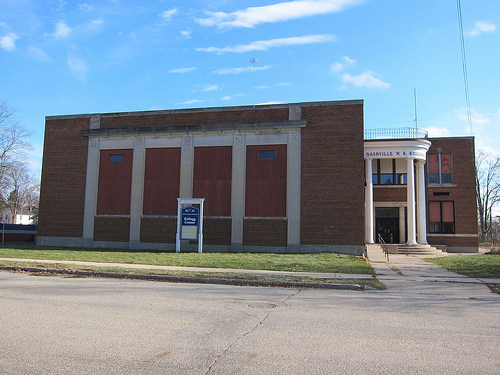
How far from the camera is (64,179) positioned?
28.3 m

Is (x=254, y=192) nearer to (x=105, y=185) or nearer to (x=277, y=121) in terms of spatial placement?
(x=277, y=121)

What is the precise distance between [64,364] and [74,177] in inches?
999

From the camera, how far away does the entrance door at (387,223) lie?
32688mm

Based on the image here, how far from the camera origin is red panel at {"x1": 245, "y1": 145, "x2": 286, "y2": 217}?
24.8 m

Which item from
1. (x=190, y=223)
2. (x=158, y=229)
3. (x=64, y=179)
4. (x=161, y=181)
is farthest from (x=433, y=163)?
(x=64, y=179)

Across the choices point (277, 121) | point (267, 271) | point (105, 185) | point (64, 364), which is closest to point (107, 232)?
point (105, 185)

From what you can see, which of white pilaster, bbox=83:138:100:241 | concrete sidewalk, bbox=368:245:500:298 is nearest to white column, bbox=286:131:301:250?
concrete sidewalk, bbox=368:245:500:298

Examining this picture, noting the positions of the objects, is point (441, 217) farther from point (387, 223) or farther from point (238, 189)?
point (238, 189)

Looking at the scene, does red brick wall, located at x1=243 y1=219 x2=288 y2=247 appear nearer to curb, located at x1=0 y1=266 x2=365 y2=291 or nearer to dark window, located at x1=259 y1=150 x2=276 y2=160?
dark window, located at x1=259 y1=150 x2=276 y2=160

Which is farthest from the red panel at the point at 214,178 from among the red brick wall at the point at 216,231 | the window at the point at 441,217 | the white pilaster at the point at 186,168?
the window at the point at 441,217

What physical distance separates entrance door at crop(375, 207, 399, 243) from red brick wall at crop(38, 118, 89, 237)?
2214 centimetres

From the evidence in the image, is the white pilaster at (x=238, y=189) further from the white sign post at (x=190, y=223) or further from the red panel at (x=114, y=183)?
the red panel at (x=114, y=183)

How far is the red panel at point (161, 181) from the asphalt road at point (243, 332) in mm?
15449

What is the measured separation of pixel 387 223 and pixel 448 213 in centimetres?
512
